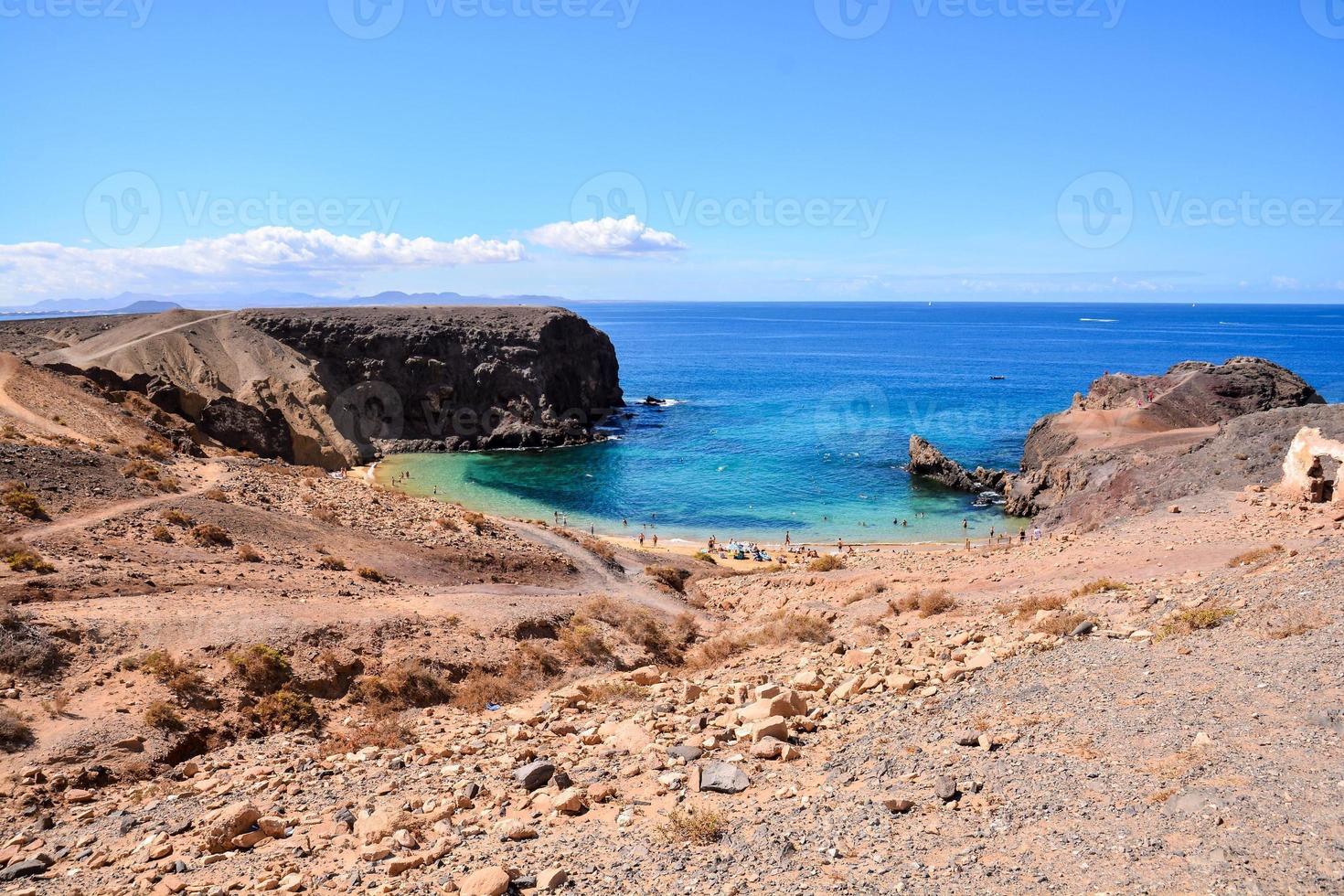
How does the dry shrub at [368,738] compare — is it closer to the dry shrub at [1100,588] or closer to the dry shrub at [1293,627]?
the dry shrub at [1293,627]

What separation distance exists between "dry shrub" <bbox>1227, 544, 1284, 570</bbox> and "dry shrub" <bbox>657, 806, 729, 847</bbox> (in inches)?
586

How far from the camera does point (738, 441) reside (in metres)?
75.9

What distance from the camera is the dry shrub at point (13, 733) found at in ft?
43.4

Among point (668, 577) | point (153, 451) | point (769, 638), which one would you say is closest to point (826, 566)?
point (668, 577)

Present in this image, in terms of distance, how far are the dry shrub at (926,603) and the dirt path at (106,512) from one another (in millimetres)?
22327

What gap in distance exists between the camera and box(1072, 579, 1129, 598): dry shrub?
1902 centimetres

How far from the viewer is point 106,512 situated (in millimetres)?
23953

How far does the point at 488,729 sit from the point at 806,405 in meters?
86.1

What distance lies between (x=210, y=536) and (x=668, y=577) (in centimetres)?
1587

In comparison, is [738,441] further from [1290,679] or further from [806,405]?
[1290,679]

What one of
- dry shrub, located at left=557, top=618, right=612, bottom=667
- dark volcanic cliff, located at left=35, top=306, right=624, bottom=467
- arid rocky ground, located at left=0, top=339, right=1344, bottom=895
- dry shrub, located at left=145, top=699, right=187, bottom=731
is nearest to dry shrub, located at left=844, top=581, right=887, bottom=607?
arid rocky ground, located at left=0, top=339, right=1344, bottom=895

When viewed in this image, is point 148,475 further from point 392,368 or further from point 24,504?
point 392,368

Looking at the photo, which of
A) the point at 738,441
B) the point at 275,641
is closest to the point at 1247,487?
the point at 275,641

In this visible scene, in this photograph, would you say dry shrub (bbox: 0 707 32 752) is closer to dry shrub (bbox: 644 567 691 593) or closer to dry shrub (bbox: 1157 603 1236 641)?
dry shrub (bbox: 1157 603 1236 641)
